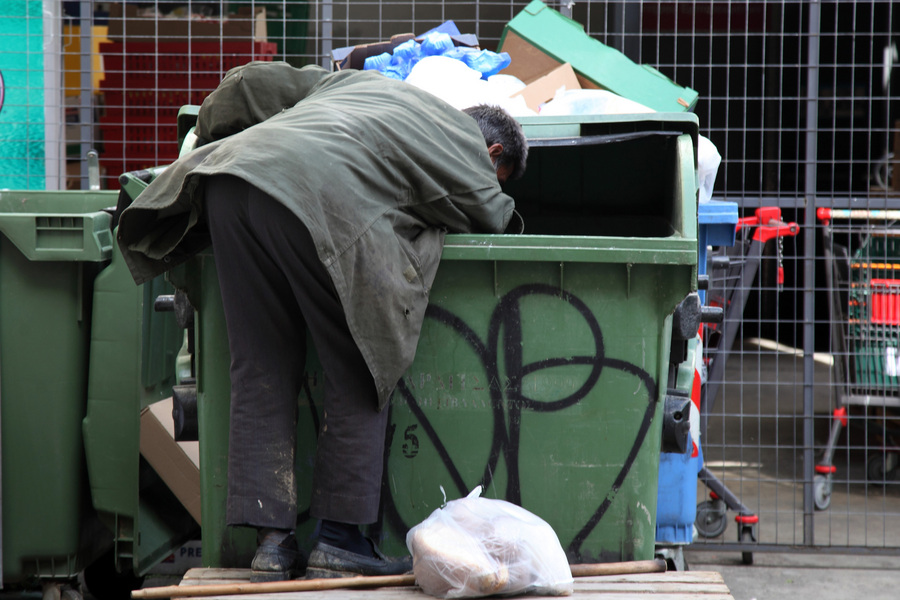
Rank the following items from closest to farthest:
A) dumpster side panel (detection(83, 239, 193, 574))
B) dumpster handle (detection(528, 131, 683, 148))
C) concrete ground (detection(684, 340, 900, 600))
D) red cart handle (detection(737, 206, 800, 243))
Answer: dumpster handle (detection(528, 131, 683, 148)) < dumpster side panel (detection(83, 239, 193, 574)) < concrete ground (detection(684, 340, 900, 600)) < red cart handle (detection(737, 206, 800, 243))

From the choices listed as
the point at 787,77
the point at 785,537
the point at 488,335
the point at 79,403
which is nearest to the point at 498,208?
the point at 488,335

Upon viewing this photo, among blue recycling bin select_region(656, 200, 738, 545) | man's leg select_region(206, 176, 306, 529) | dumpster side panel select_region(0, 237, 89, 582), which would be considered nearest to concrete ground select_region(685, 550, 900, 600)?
blue recycling bin select_region(656, 200, 738, 545)

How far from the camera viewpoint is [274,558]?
223cm

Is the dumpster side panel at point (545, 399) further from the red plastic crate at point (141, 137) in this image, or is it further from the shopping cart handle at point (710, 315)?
the red plastic crate at point (141, 137)

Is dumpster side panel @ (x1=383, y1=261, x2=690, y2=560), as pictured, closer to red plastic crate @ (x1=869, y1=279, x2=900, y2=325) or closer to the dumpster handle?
the dumpster handle

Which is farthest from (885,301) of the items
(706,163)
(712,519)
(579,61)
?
(579,61)

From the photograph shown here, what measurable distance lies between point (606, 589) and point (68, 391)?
1911 millimetres

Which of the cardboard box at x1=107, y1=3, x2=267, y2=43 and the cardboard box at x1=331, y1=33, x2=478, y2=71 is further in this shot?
the cardboard box at x1=107, y1=3, x2=267, y2=43

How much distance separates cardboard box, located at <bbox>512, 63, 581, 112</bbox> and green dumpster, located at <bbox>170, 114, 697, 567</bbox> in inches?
57.7

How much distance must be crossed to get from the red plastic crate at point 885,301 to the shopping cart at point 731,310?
71 cm

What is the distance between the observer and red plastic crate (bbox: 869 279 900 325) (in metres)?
4.67

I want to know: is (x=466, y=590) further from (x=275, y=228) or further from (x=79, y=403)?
(x=79, y=403)

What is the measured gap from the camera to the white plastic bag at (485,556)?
209cm

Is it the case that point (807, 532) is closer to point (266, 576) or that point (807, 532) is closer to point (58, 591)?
point (266, 576)
